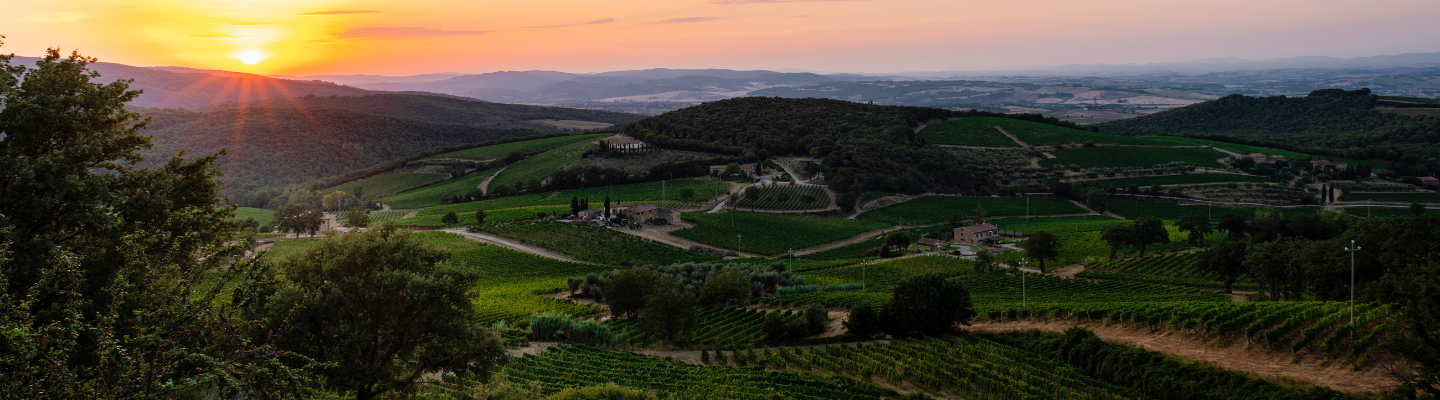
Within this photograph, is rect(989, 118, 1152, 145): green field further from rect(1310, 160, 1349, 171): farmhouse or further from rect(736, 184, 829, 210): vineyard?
rect(736, 184, 829, 210): vineyard

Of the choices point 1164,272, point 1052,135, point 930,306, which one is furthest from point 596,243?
point 1052,135

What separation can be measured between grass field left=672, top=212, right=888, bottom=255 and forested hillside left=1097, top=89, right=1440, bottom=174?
8302 centimetres

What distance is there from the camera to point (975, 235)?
234 ft

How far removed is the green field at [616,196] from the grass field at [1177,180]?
54.8m

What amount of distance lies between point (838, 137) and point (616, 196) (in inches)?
1717

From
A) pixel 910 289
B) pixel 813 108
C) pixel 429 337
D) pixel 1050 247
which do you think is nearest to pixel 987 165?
pixel 813 108

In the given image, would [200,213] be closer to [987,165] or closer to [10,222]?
[10,222]

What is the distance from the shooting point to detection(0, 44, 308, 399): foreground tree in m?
7.88

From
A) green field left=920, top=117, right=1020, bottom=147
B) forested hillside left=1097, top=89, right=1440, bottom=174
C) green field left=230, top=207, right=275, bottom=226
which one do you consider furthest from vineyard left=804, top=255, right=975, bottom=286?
forested hillside left=1097, top=89, right=1440, bottom=174

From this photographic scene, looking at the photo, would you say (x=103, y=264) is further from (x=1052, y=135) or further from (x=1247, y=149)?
(x=1247, y=149)

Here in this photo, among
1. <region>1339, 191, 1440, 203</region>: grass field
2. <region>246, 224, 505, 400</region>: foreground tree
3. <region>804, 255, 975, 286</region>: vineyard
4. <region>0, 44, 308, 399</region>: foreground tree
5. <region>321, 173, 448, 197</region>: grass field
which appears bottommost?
<region>1339, 191, 1440, 203</region>: grass field

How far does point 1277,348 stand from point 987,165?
8971 cm

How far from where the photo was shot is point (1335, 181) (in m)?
98.1

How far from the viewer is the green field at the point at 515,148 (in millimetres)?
132413
